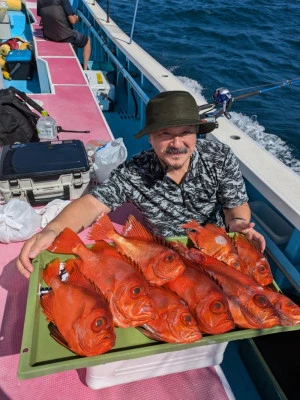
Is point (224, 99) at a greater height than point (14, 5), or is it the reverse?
point (14, 5)

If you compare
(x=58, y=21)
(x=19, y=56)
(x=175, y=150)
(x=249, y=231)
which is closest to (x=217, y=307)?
(x=249, y=231)

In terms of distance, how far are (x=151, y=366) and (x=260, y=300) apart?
742 mm

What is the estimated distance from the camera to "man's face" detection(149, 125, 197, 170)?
6.56ft

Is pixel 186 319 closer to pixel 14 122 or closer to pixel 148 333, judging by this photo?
pixel 148 333

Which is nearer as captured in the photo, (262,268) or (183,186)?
(262,268)

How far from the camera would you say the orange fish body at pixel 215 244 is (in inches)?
69.6

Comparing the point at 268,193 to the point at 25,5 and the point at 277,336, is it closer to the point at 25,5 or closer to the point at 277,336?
the point at 277,336

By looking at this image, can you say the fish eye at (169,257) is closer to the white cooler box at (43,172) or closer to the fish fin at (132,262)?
the fish fin at (132,262)

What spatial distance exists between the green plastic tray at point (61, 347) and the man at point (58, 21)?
6782 mm

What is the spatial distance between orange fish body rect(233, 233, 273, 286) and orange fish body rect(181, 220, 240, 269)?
0.16 ft

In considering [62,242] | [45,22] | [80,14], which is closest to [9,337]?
[62,242]

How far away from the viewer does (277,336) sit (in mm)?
2176

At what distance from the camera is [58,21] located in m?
6.68

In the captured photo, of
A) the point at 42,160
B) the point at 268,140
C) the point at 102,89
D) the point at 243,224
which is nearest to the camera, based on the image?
the point at 243,224
